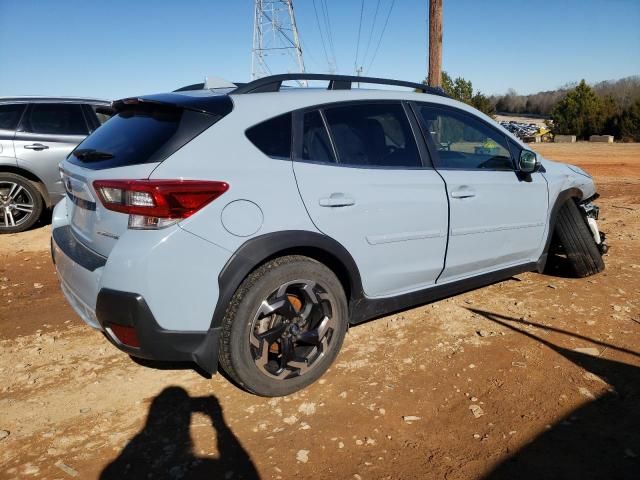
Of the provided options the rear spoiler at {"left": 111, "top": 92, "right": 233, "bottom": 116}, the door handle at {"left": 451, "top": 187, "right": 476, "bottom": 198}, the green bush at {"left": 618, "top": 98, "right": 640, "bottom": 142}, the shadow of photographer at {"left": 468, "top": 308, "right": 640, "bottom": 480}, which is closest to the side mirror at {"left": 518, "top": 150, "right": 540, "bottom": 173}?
the door handle at {"left": 451, "top": 187, "right": 476, "bottom": 198}

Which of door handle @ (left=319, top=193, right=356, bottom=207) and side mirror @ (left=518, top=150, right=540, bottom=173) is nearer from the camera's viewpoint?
door handle @ (left=319, top=193, right=356, bottom=207)

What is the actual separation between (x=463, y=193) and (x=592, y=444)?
1738mm

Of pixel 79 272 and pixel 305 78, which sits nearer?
pixel 79 272

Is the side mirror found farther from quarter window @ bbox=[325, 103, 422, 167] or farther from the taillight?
the taillight

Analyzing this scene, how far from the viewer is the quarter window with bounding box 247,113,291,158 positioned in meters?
2.69

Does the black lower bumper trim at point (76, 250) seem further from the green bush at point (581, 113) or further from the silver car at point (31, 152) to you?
the green bush at point (581, 113)

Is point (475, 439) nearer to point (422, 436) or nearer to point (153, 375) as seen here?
point (422, 436)

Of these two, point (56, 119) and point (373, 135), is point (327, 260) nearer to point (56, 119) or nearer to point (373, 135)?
point (373, 135)

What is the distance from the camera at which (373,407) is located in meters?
2.76

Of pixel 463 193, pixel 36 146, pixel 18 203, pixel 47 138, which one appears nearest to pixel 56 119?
pixel 47 138

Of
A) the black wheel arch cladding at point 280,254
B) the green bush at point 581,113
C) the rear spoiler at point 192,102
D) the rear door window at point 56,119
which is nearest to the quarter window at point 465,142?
the black wheel arch cladding at point 280,254

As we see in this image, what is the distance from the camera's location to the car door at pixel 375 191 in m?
2.85

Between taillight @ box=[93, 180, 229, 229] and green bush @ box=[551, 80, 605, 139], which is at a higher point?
green bush @ box=[551, 80, 605, 139]

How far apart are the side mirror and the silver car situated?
564 centimetres
